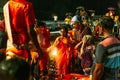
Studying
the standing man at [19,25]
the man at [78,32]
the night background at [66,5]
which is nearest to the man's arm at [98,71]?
the standing man at [19,25]

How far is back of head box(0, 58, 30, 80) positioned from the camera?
17.6ft

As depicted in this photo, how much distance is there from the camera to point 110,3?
32.5 metres

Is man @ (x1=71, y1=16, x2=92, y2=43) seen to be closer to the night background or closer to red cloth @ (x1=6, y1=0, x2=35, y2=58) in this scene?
red cloth @ (x1=6, y1=0, x2=35, y2=58)

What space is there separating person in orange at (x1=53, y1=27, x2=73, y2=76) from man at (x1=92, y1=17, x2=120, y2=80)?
5.02 meters

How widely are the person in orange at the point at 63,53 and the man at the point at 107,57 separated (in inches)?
198

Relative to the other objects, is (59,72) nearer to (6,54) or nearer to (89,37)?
(89,37)

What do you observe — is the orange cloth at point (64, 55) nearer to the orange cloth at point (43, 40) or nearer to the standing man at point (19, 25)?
the orange cloth at point (43, 40)

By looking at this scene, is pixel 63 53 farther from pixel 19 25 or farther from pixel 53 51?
pixel 19 25

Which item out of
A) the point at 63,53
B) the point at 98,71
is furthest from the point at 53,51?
the point at 98,71

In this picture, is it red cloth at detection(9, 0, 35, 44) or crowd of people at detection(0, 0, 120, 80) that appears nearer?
crowd of people at detection(0, 0, 120, 80)

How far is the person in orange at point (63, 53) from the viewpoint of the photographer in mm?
11008

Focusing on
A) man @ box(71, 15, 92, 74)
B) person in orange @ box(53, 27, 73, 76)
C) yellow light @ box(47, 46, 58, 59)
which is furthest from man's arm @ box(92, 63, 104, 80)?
person in orange @ box(53, 27, 73, 76)

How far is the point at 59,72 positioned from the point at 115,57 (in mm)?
5509

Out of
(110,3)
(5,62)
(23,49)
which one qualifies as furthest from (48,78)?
(110,3)
